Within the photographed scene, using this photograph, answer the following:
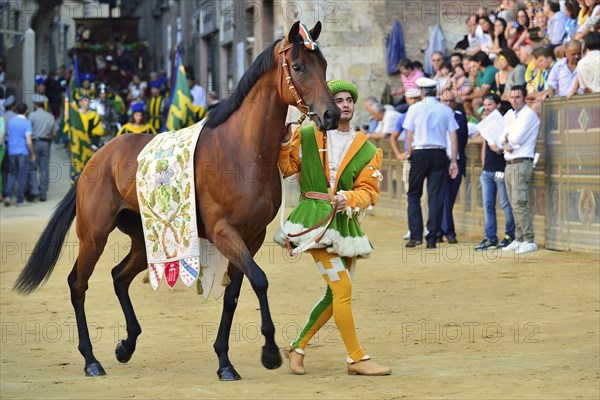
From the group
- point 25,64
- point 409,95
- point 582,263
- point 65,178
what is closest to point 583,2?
point 409,95

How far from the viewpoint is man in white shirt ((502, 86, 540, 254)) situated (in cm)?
1295

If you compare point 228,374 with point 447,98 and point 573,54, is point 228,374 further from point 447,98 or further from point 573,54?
point 447,98

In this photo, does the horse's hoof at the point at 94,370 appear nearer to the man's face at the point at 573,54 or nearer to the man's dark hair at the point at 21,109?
the man's face at the point at 573,54

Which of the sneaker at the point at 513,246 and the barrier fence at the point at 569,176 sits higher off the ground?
the barrier fence at the point at 569,176

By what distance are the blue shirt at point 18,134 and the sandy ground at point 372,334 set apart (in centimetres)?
914

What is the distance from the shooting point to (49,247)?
27.7 ft

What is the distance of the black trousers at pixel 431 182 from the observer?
1413 centimetres

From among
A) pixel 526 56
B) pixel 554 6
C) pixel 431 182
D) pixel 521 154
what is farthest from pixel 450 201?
pixel 554 6

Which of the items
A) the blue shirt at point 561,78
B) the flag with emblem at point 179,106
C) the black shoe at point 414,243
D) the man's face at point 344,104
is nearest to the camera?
the man's face at point 344,104

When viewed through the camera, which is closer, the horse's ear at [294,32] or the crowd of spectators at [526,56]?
the horse's ear at [294,32]

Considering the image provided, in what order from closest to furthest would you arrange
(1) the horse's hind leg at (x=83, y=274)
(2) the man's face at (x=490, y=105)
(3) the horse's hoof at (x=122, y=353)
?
1. (3) the horse's hoof at (x=122, y=353)
2. (1) the horse's hind leg at (x=83, y=274)
3. (2) the man's face at (x=490, y=105)

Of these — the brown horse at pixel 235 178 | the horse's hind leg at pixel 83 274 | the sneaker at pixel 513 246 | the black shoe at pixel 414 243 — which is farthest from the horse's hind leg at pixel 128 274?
the black shoe at pixel 414 243

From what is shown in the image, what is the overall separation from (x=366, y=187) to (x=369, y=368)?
112cm

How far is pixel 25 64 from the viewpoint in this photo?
2966cm
